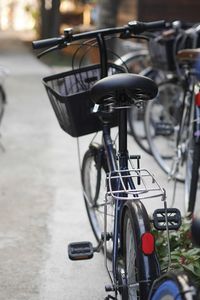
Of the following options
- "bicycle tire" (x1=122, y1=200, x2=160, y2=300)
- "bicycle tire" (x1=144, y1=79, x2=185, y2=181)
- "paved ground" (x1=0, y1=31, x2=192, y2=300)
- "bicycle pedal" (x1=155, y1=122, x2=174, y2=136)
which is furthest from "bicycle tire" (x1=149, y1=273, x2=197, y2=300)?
"bicycle pedal" (x1=155, y1=122, x2=174, y2=136)

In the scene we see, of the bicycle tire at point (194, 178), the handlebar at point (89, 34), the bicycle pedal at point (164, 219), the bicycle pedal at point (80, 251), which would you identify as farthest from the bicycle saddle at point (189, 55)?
the bicycle pedal at point (164, 219)

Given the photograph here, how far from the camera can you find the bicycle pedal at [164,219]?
302 cm

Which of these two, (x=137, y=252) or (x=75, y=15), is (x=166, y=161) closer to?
(x=137, y=252)

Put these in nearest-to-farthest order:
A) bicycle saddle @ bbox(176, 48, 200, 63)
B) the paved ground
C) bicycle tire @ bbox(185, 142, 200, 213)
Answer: the paved ground, bicycle tire @ bbox(185, 142, 200, 213), bicycle saddle @ bbox(176, 48, 200, 63)

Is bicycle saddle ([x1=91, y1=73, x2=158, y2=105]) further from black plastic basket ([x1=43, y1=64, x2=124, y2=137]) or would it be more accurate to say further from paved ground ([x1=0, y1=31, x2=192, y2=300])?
paved ground ([x1=0, y1=31, x2=192, y2=300])

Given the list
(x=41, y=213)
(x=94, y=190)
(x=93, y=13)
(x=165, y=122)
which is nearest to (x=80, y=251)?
(x=94, y=190)

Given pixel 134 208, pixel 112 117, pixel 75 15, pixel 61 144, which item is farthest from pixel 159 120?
pixel 75 15

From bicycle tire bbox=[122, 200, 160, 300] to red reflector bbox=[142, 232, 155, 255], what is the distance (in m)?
0.01

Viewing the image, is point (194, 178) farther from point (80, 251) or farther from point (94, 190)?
point (80, 251)

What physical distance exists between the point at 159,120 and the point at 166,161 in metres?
0.50

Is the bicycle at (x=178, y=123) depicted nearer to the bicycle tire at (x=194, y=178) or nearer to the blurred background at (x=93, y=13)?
the bicycle tire at (x=194, y=178)

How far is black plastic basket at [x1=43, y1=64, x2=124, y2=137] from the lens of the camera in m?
3.88

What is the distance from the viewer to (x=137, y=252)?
9.48 feet

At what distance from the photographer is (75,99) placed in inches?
153
